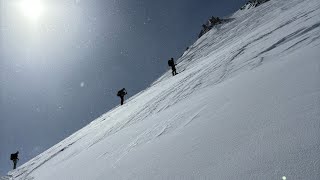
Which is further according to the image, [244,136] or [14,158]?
[14,158]

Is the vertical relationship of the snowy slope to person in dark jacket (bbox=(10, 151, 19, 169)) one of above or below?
below

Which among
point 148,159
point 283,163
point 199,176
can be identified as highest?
point 148,159

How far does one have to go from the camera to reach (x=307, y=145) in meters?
2.77

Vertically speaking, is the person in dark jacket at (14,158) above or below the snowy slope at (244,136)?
above

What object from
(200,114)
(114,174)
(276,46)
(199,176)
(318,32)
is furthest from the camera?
(276,46)

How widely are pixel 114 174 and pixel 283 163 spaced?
10.1ft

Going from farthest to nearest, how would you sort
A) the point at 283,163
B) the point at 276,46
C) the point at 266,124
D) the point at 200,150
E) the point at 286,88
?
the point at 276,46 < the point at 286,88 < the point at 200,150 < the point at 266,124 < the point at 283,163

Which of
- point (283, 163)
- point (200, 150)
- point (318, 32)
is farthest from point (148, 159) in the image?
point (318, 32)

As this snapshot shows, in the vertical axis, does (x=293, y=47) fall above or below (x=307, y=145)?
above

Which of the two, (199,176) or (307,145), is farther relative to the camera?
(199,176)

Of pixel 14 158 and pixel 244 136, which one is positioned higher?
pixel 14 158

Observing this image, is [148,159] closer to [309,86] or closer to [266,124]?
[266,124]

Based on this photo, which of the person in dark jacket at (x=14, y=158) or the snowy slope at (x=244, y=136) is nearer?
the snowy slope at (x=244, y=136)

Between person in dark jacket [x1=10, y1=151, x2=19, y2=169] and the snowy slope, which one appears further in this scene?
person in dark jacket [x1=10, y1=151, x2=19, y2=169]
